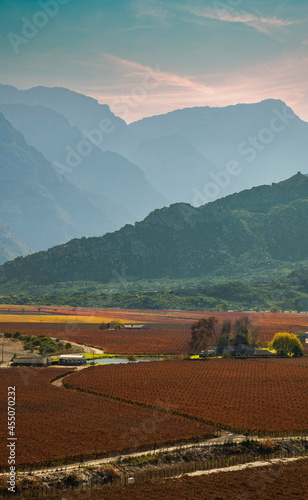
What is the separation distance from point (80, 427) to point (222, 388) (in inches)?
972

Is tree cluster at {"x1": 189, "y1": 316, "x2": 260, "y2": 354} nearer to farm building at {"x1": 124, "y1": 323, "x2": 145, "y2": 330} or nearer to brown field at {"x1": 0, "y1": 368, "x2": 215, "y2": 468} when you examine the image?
farm building at {"x1": 124, "y1": 323, "x2": 145, "y2": 330}

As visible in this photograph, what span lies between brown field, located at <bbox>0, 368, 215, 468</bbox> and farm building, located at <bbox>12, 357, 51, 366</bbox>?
24.5 m

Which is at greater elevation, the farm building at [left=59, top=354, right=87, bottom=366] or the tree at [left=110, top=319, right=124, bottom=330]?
the tree at [left=110, top=319, right=124, bottom=330]

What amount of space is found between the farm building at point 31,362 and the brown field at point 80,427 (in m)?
24.5

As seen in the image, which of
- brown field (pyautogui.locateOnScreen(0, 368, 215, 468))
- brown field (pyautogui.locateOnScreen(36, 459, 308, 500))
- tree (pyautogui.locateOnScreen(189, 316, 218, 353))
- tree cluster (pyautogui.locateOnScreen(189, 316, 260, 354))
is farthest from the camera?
tree cluster (pyautogui.locateOnScreen(189, 316, 260, 354))

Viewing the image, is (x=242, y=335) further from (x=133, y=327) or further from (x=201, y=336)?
(x=133, y=327)

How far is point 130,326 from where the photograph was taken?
150500 mm

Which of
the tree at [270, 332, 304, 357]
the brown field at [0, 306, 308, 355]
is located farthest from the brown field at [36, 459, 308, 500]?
the brown field at [0, 306, 308, 355]

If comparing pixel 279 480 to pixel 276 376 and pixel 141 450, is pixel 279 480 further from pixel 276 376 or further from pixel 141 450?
pixel 276 376

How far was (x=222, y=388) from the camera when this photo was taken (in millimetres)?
69500

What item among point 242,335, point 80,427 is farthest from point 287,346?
point 80,427

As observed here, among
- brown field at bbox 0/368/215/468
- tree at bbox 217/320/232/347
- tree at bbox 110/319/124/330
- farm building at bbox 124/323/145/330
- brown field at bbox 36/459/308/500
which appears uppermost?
tree at bbox 110/319/124/330

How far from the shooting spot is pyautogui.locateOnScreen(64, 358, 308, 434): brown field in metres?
54.3

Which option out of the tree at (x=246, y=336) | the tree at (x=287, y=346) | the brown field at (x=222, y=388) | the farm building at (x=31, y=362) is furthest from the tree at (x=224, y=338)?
the farm building at (x=31, y=362)
